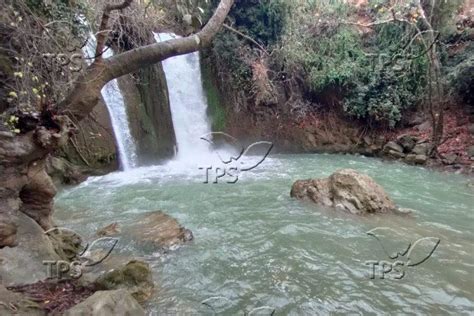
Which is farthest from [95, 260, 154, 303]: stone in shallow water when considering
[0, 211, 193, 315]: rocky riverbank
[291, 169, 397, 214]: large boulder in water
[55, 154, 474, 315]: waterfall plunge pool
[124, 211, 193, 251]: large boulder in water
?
[291, 169, 397, 214]: large boulder in water

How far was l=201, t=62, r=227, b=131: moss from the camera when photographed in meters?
11.2

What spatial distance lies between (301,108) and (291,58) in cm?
156

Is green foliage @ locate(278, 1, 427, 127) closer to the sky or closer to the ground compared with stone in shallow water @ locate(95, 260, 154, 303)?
closer to the sky

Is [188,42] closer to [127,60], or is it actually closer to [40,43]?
[127,60]

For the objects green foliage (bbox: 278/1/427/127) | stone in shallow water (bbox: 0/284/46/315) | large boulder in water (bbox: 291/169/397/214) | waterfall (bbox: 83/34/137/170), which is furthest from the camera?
green foliage (bbox: 278/1/427/127)

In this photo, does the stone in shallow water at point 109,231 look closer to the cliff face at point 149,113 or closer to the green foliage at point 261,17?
the cliff face at point 149,113

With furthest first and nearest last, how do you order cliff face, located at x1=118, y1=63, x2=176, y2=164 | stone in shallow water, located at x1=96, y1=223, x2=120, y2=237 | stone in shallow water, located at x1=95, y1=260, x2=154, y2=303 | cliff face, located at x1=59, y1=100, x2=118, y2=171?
cliff face, located at x1=118, y1=63, x2=176, y2=164 → cliff face, located at x1=59, y1=100, x2=118, y2=171 → stone in shallow water, located at x1=96, y1=223, x2=120, y2=237 → stone in shallow water, located at x1=95, y1=260, x2=154, y2=303

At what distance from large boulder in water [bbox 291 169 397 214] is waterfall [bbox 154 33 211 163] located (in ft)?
16.1

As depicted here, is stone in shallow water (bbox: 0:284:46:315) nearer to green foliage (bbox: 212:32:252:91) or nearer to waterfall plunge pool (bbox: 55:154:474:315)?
waterfall plunge pool (bbox: 55:154:474:315)

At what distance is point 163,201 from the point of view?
6.12m

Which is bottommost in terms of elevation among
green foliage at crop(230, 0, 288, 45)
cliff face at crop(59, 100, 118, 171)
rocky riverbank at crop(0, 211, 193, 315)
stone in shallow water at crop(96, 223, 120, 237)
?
stone in shallow water at crop(96, 223, 120, 237)

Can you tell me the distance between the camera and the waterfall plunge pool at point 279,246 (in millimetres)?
3156

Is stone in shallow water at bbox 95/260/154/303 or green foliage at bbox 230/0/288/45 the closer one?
stone in shallow water at bbox 95/260/154/303

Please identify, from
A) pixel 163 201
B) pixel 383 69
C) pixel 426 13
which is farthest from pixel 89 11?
pixel 426 13
